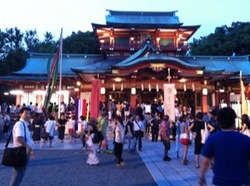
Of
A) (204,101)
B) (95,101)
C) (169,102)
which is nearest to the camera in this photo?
(169,102)

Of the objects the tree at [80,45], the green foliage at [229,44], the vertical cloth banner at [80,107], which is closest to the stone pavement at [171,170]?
the vertical cloth banner at [80,107]

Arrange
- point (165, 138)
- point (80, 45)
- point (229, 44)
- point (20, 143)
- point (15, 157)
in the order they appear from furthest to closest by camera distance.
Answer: point (80, 45)
point (229, 44)
point (165, 138)
point (20, 143)
point (15, 157)

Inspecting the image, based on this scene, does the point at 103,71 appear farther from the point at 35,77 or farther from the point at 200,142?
the point at 200,142

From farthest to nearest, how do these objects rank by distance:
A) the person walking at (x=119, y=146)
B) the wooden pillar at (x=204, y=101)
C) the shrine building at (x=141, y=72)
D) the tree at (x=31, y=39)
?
1. the tree at (x=31, y=39)
2. the wooden pillar at (x=204, y=101)
3. the shrine building at (x=141, y=72)
4. the person walking at (x=119, y=146)

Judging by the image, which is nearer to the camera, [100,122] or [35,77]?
[100,122]

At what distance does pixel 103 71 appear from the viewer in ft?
73.0

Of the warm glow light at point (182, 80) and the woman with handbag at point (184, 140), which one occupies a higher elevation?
the warm glow light at point (182, 80)

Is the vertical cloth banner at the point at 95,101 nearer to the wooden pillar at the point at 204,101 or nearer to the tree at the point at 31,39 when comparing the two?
the wooden pillar at the point at 204,101

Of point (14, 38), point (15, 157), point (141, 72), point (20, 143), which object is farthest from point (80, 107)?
point (14, 38)

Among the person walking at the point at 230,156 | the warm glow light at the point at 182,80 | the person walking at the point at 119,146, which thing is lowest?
→ the person walking at the point at 119,146

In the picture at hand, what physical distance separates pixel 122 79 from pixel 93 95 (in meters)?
6.45

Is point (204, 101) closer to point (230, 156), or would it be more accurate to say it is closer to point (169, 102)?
point (169, 102)

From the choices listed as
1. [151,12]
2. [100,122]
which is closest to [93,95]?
[100,122]

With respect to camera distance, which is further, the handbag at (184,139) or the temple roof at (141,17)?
the temple roof at (141,17)
